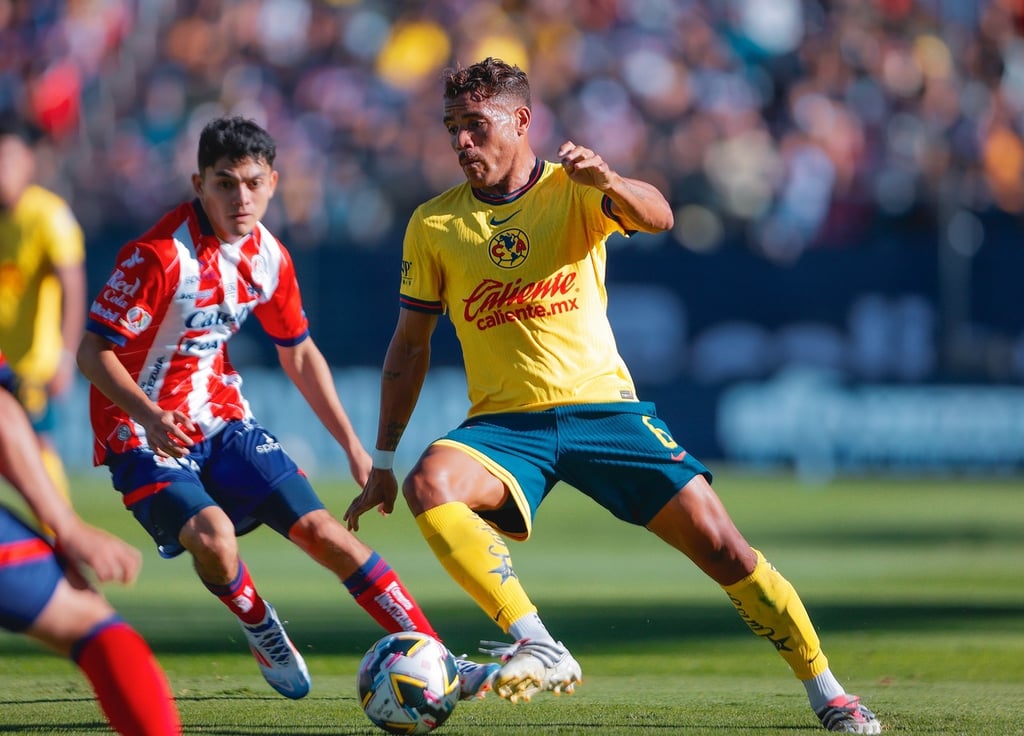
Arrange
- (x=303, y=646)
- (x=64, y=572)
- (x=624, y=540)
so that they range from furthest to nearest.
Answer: (x=624, y=540) < (x=303, y=646) < (x=64, y=572)

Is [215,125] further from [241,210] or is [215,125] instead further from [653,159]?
[653,159]

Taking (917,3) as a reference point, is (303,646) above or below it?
below

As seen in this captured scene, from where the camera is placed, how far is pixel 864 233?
18.1 m

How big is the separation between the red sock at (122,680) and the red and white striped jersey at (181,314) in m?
2.49

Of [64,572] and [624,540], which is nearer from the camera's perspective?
[64,572]

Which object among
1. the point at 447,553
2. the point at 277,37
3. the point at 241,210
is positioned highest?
the point at 277,37

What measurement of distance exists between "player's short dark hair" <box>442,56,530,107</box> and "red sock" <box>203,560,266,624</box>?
2.01 metres

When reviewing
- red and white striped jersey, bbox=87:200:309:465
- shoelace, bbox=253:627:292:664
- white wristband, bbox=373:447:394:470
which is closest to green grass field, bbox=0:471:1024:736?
shoelace, bbox=253:627:292:664

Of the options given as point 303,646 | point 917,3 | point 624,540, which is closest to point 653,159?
point 917,3

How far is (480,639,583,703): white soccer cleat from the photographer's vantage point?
5.33m

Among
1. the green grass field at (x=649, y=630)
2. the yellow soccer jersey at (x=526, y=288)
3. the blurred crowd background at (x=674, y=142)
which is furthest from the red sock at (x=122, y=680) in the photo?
the blurred crowd background at (x=674, y=142)

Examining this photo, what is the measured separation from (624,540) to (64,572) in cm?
1001

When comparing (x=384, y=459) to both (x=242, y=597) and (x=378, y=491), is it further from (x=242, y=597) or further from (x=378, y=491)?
(x=242, y=597)

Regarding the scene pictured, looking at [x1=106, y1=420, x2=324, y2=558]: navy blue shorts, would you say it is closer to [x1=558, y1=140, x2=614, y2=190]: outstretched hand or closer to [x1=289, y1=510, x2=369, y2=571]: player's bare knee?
[x1=289, y1=510, x2=369, y2=571]: player's bare knee
